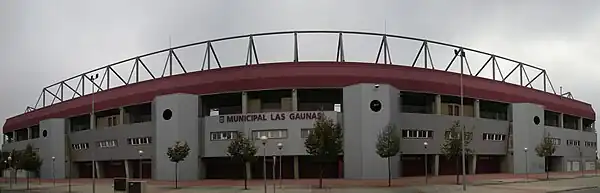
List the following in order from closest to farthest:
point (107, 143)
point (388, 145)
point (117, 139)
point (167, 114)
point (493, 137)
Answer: point (388, 145) < point (167, 114) < point (493, 137) < point (117, 139) < point (107, 143)

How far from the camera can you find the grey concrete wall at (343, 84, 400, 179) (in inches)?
2566

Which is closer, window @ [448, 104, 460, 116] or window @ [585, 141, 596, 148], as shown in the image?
window @ [448, 104, 460, 116]

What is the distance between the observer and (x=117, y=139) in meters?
85.1

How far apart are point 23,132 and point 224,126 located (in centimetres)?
6815

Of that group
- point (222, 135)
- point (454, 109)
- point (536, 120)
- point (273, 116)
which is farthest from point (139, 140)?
point (536, 120)

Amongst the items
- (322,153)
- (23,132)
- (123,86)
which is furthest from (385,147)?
A: (23,132)

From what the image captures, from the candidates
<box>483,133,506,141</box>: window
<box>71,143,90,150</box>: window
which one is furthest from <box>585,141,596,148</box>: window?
<box>71,143,90,150</box>: window

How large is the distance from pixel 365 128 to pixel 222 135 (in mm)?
16215

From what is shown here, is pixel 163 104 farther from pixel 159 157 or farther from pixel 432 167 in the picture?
pixel 432 167

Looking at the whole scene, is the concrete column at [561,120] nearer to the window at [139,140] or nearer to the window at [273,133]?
the window at [273,133]

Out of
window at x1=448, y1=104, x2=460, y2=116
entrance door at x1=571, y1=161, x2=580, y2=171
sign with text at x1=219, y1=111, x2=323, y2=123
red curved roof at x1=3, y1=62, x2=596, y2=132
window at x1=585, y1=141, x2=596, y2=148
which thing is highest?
red curved roof at x1=3, y1=62, x2=596, y2=132

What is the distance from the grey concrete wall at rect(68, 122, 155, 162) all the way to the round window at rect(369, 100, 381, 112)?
86.0 feet

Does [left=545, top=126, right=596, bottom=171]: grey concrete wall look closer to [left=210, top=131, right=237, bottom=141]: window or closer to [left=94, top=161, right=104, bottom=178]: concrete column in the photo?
[left=210, top=131, right=237, bottom=141]: window

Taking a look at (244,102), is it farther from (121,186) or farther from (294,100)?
(121,186)
